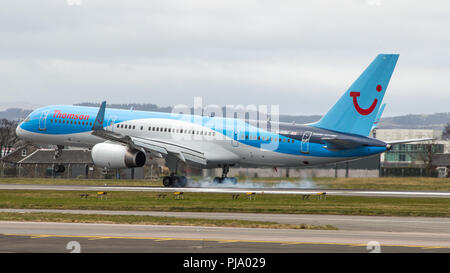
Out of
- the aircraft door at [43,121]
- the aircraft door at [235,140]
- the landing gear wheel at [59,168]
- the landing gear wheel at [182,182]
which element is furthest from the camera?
the landing gear wheel at [59,168]

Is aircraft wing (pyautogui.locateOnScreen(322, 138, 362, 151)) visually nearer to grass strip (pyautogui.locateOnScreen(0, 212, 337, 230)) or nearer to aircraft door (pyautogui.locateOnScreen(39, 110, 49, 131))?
aircraft door (pyautogui.locateOnScreen(39, 110, 49, 131))

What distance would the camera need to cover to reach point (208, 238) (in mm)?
26906

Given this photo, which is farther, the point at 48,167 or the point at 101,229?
the point at 48,167

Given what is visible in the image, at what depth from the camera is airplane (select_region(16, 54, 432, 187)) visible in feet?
193

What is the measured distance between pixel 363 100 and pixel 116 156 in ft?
65.4

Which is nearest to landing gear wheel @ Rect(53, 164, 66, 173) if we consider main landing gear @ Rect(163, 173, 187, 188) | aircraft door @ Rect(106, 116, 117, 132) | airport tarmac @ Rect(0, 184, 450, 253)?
aircraft door @ Rect(106, 116, 117, 132)

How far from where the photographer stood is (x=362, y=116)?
194ft

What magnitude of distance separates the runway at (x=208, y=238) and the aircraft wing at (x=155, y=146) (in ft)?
99.5

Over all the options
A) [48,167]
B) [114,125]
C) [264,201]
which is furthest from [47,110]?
[48,167]

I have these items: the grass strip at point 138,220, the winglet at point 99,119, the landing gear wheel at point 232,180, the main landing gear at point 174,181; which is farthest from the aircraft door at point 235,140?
the grass strip at point 138,220

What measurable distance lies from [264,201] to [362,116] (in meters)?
15.0

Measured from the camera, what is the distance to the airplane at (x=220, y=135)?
2322 inches

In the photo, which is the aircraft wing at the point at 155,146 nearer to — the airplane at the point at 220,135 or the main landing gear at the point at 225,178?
the airplane at the point at 220,135
